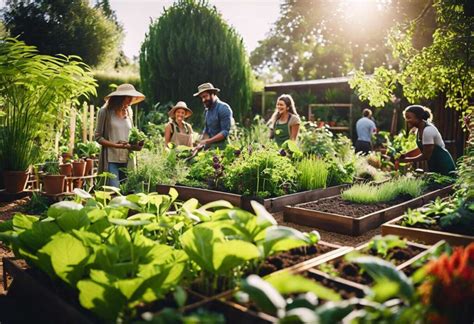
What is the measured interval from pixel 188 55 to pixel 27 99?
8.40 m

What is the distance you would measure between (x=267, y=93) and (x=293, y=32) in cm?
1674

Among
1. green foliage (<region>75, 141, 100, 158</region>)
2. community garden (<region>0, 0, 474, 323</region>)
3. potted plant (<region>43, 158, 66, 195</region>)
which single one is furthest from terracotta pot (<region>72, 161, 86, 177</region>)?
green foliage (<region>75, 141, 100, 158</region>)

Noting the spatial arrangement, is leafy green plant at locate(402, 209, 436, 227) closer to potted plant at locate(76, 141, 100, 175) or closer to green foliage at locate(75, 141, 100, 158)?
potted plant at locate(76, 141, 100, 175)

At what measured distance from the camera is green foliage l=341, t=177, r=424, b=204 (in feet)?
11.6

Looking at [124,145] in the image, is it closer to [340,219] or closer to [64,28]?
[340,219]

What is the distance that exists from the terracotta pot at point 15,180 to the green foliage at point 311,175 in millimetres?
3193

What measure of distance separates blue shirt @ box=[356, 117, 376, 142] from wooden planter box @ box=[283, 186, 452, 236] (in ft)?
21.6

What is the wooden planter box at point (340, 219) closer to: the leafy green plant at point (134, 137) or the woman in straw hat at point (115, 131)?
the leafy green plant at point (134, 137)

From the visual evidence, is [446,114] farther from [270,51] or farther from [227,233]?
[270,51]

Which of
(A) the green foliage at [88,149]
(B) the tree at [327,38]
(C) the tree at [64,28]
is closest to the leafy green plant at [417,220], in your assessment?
(A) the green foliage at [88,149]

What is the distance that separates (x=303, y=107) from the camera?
15297mm

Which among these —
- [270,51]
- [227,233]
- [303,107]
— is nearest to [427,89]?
[227,233]

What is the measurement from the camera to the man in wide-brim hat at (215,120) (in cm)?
516

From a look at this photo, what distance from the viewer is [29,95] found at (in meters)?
4.71
